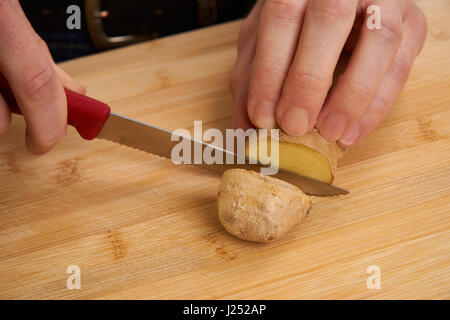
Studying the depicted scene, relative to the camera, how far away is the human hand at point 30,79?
99 cm

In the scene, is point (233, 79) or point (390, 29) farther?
point (233, 79)

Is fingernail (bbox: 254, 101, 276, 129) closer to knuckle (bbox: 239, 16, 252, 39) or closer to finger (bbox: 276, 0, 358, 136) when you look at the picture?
finger (bbox: 276, 0, 358, 136)

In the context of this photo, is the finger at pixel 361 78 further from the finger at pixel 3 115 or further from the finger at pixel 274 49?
the finger at pixel 3 115

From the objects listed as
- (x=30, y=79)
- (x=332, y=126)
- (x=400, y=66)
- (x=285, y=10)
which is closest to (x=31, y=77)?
(x=30, y=79)

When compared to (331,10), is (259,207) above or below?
below

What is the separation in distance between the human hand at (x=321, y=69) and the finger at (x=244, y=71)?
0.05 meters

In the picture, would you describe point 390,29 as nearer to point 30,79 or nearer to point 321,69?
point 321,69

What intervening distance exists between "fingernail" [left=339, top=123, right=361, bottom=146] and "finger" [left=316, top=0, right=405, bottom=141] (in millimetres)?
38

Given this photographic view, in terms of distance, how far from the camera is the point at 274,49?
115cm

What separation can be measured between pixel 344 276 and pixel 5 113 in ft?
3.01

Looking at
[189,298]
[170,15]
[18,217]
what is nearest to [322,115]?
[189,298]

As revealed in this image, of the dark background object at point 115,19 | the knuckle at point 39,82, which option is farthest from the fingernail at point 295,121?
the dark background object at point 115,19

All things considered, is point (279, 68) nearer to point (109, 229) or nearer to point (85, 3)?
point (109, 229)

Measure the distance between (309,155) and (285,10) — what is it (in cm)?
39
